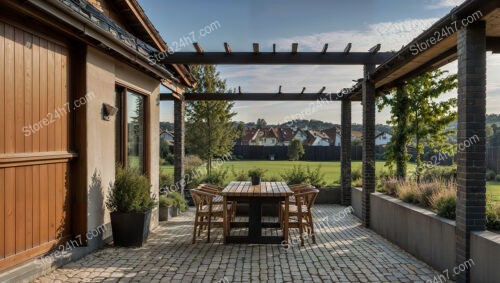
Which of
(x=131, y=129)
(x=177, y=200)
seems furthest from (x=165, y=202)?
(x=131, y=129)

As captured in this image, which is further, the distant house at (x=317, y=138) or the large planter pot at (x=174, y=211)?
the distant house at (x=317, y=138)

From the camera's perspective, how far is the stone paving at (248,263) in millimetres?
4743

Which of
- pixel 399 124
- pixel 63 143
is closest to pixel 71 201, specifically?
pixel 63 143

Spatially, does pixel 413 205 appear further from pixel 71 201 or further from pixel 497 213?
A: pixel 71 201

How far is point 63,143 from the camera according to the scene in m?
5.26

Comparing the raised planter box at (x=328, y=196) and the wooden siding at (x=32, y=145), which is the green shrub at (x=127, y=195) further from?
the raised planter box at (x=328, y=196)

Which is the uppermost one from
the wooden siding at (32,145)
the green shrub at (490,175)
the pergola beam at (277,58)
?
the pergola beam at (277,58)

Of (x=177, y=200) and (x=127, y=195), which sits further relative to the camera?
(x=177, y=200)

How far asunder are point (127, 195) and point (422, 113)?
7.63 meters

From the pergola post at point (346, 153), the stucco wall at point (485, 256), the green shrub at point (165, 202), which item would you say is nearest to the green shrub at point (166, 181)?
the green shrub at point (165, 202)

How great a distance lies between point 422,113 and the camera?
10023 mm

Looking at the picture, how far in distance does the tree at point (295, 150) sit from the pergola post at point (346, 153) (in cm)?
2064

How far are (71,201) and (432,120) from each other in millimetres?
8592

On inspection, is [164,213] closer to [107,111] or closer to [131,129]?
[131,129]
